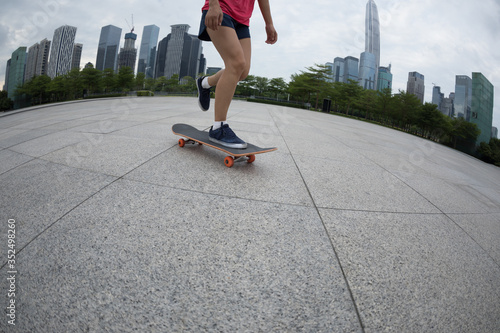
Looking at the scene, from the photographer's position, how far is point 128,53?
166 metres

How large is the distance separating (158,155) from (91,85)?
51.9 meters

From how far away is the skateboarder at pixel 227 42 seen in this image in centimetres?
224

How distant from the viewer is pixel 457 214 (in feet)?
7.25

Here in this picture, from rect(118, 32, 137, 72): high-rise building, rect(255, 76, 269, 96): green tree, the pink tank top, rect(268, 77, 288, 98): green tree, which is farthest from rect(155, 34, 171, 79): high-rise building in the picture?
the pink tank top

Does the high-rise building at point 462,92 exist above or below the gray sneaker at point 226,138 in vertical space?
above

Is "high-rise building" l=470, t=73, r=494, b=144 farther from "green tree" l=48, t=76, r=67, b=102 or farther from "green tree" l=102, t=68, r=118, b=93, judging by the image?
"green tree" l=48, t=76, r=67, b=102

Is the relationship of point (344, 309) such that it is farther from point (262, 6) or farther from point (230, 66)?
point (262, 6)

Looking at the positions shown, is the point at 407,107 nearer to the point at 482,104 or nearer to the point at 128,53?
A: the point at 482,104

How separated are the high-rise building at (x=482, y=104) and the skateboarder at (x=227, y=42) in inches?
2233

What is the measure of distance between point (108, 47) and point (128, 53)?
1992cm

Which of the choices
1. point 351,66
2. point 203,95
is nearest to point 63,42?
point 203,95

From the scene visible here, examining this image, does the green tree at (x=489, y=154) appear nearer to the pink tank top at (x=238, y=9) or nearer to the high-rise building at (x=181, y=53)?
the pink tank top at (x=238, y=9)

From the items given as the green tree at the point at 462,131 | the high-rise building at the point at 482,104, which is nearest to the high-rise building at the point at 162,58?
the high-rise building at the point at 482,104

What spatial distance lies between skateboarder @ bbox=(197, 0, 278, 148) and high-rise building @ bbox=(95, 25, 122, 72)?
19106 cm
